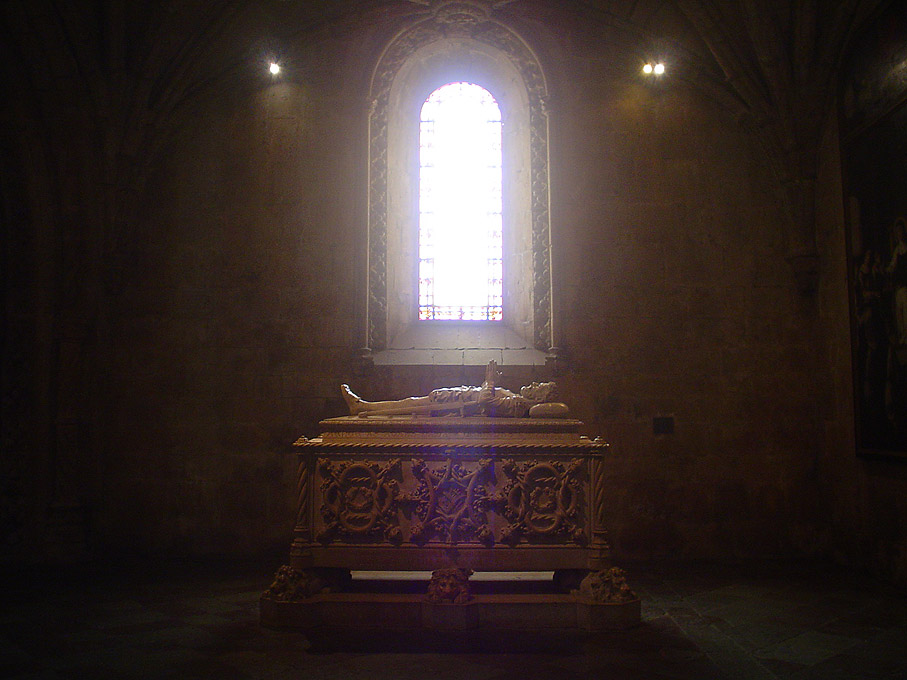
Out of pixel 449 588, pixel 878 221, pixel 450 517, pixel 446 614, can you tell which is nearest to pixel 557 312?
pixel 878 221

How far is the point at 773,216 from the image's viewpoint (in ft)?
21.9

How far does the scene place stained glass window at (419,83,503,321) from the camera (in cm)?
727

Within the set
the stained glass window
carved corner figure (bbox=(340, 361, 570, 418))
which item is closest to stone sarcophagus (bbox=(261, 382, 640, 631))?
carved corner figure (bbox=(340, 361, 570, 418))

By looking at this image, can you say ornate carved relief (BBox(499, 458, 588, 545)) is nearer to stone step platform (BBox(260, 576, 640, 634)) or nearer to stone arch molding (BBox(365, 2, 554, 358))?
stone step platform (BBox(260, 576, 640, 634))

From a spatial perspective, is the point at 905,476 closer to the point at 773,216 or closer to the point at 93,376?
the point at 773,216

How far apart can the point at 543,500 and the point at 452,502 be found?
587 mm

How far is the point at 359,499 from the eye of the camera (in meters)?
4.32

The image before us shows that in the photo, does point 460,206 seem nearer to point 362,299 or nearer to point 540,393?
point 362,299

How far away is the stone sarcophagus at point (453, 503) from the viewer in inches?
166

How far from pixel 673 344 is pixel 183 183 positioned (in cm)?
516

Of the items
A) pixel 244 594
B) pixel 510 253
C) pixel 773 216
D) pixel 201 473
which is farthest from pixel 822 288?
pixel 201 473

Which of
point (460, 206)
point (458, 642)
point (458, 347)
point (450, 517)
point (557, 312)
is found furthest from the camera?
point (460, 206)

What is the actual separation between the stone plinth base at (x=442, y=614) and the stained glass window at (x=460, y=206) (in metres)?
3.67

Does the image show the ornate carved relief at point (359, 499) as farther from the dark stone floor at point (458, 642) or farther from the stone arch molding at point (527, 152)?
the stone arch molding at point (527, 152)
